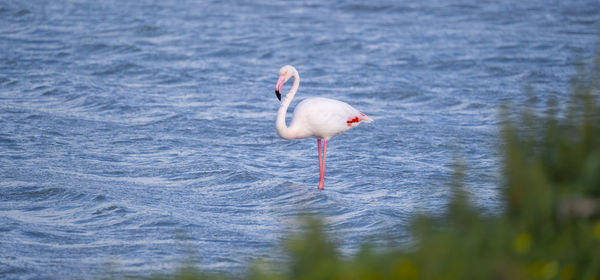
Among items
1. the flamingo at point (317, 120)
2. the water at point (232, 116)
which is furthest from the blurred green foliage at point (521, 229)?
the flamingo at point (317, 120)

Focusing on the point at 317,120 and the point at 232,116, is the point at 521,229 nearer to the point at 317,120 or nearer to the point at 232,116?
the point at 317,120

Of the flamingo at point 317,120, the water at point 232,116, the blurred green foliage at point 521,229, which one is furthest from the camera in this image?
the flamingo at point 317,120

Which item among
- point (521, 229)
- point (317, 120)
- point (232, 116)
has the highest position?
point (521, 229)

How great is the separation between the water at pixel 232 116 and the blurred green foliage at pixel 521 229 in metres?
0.35

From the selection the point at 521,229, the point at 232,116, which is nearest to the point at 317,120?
the point at 232,116

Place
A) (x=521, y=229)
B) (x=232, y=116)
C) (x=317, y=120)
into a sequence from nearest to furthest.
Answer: (x=521, y=229) → (x=317, y=120) → (x=232, y=116)

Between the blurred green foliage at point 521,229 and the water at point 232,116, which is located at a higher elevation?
the blurred green foliage at point 521,229

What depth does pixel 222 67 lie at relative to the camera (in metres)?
14.3

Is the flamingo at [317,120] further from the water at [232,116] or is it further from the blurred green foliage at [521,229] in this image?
the blurred green foliage at [521,229]

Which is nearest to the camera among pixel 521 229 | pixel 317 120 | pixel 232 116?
pixel 521 229

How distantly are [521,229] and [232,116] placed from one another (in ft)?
26.6

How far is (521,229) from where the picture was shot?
3299mm

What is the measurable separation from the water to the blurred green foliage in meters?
0.35

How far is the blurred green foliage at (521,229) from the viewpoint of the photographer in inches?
114
